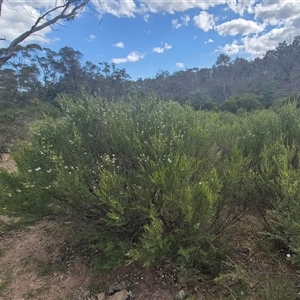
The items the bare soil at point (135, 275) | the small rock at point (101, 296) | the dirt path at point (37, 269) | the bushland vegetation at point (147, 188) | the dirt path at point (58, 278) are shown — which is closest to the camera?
the bushland vegetation at point (147, 188)

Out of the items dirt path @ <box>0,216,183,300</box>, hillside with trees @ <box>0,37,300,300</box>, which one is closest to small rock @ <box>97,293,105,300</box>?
dirt path @ <box>0,216,183,300</box>

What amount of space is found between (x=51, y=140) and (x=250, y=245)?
315 centimetres

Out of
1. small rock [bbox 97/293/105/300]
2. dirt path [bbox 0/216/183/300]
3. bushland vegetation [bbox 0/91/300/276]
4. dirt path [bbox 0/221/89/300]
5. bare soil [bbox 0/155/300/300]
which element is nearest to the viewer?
bushland vegetation [bbox 0/91/300/276]

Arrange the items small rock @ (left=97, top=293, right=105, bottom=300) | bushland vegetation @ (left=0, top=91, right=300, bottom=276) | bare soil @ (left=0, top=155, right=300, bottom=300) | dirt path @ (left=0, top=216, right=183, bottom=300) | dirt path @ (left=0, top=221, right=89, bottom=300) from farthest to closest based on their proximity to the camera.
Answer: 1. dirt path @ (left=0, top=221, right=89, bottom=300)
2. dirt path @ (left=0, top=216, right=183, bottom=300)
3. small rock @ (left=97, top=293, right=105, bottom=300)
4. bare soil @ (left=0, top=155, right=300, bottom=300)
5. bushland vegetation @ (left=0, top=91, right=300, bottom=276)

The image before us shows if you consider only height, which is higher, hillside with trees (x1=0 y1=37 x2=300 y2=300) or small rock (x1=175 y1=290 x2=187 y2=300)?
hillside with trees (x1=0 y1=37 x2=300 y2=300)

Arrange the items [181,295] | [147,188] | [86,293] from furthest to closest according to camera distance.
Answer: [86,293] → [147,188] → [181,295]

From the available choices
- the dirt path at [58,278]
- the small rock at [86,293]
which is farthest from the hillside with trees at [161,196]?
the small rock at [86,293]

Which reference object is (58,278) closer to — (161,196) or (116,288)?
(116,288)

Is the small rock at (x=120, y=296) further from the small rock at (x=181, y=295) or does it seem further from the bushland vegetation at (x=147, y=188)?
the small rock at (x=181, y=295)

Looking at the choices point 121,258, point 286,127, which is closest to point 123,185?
point 121,258

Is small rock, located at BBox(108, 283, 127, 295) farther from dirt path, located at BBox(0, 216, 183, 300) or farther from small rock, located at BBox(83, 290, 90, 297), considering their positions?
small rock, located at BBox(83, 290, 90, 297)

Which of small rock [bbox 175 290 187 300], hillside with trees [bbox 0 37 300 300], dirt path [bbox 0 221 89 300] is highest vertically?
hillside with trees [bbox 0 37 300 300]

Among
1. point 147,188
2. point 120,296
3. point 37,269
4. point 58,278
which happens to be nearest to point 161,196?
point 147,188

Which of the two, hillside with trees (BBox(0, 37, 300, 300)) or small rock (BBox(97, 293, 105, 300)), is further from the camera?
small rock (BBox(97, 293, 105, 300))
